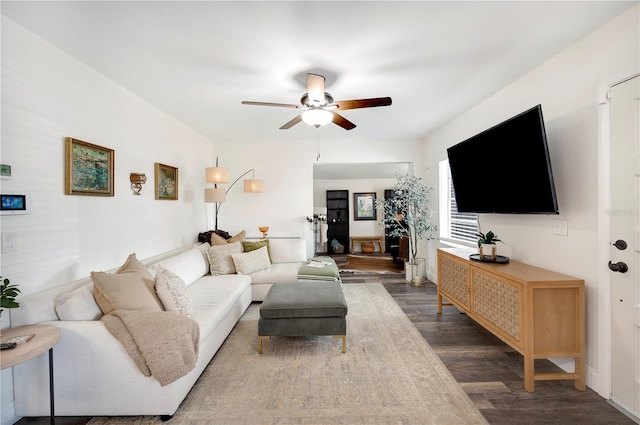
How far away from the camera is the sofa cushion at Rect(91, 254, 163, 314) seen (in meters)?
1.88

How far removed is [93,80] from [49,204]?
1196 millimetres

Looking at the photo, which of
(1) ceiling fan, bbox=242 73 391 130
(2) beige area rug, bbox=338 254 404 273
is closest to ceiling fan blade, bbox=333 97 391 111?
(1) ceiling fan, bbox=242 73 391 130

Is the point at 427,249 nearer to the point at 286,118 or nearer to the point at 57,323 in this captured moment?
the point at 286,118

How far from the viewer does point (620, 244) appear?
5.97 feet

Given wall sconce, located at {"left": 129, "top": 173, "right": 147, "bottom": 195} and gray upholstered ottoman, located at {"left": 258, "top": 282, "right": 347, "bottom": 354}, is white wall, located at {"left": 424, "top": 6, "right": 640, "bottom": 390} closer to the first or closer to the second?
gray upholstered ottoman, located at {"left": 258, "top": 282, "right": 347, "bottom": 354}

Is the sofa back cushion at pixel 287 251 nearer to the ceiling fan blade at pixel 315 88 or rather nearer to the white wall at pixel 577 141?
the ceiling fan blade at pixel 315 88

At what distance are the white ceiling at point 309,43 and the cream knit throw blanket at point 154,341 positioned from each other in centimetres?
194

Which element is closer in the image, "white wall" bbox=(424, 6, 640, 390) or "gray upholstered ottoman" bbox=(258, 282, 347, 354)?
"white wall" bbox=(424, 6, 640, 390)

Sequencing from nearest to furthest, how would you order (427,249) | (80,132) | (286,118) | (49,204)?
(49,204) → (80,132) → (286,118) → (427,249)

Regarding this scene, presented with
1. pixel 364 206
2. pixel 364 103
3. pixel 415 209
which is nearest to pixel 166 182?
pixel 364 103

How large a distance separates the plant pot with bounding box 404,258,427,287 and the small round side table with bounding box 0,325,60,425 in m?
4.39

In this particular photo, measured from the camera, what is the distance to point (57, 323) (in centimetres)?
174

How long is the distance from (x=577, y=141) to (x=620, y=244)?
82 cm

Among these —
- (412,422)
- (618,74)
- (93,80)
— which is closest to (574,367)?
(412,422)
